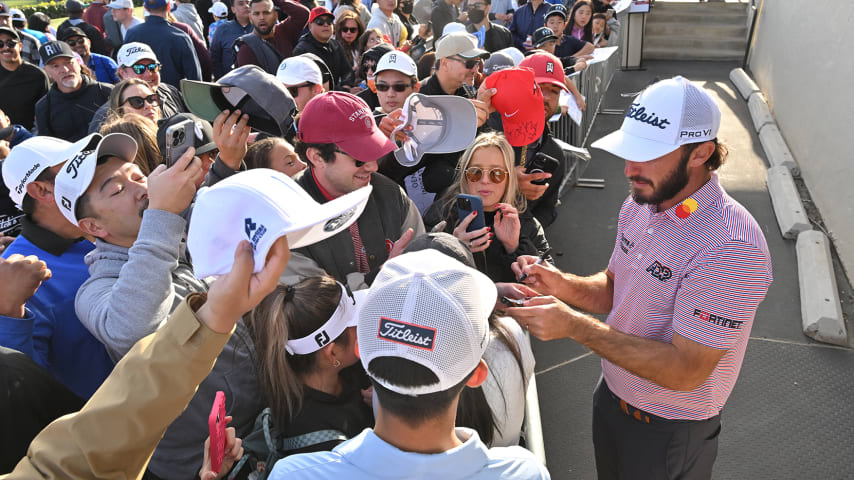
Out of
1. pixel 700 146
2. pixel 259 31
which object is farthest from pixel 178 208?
pixel 259 31

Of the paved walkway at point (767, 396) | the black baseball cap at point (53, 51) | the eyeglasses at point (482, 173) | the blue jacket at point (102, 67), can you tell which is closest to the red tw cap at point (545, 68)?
the eyeglasses at point (482, 173)

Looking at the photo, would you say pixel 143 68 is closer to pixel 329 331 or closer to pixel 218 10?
pixel 329 331

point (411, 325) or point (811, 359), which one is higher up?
point (411, 325)

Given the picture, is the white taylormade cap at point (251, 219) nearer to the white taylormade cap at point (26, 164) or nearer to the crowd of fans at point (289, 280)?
the crowd of fans at point (289, 280)

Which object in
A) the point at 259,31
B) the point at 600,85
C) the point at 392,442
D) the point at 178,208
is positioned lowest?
the point at 600,85

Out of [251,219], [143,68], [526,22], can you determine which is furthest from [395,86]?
[526,22]

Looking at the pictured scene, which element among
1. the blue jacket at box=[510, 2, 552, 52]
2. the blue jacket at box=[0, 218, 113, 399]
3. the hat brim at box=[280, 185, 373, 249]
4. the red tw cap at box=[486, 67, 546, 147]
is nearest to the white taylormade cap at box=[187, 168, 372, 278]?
the hat brim at box=[280, 185, 373, 249]

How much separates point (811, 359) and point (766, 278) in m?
2.90

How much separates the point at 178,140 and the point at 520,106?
255cm

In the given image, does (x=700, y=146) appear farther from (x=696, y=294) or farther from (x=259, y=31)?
(x=259, y=31)

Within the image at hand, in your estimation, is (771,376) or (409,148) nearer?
(409,148)

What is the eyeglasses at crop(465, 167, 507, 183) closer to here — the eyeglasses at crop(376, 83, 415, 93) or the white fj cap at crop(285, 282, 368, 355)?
the white fj cap at crop(285, 282, 368, 355)

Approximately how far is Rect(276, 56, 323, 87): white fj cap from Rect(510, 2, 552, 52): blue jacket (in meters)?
6.03

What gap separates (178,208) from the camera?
2.17 m
